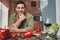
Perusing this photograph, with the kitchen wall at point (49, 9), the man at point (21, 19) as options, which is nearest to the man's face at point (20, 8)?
the man at point (21, 19)

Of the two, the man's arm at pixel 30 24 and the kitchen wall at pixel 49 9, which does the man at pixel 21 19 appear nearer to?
the man's arm at pixel 30 24

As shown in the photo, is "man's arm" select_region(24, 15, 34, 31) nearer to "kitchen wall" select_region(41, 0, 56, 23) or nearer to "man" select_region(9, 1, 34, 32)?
"man" select_region(9, 1, 34, 32)

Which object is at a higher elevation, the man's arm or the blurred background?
the blurred background

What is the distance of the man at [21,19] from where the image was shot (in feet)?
3.82

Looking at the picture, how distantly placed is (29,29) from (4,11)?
28cm

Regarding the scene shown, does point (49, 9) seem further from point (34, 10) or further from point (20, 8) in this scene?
point (20, 8)

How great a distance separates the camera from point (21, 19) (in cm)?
118

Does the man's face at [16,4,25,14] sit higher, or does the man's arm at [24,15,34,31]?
the man's face at [16,4,25,14]

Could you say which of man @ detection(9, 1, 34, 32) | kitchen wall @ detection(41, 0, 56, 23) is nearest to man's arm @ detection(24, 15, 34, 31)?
man @ detection(9, 1, 34, 32)

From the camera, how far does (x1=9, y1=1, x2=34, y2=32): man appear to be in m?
1.16

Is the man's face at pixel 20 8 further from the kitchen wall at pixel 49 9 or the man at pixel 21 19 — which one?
the kitchen wall at pixel 49 9

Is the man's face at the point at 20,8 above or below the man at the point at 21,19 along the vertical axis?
above

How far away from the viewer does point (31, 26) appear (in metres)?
1.17

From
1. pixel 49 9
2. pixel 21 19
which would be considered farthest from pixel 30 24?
pixel 49 9
